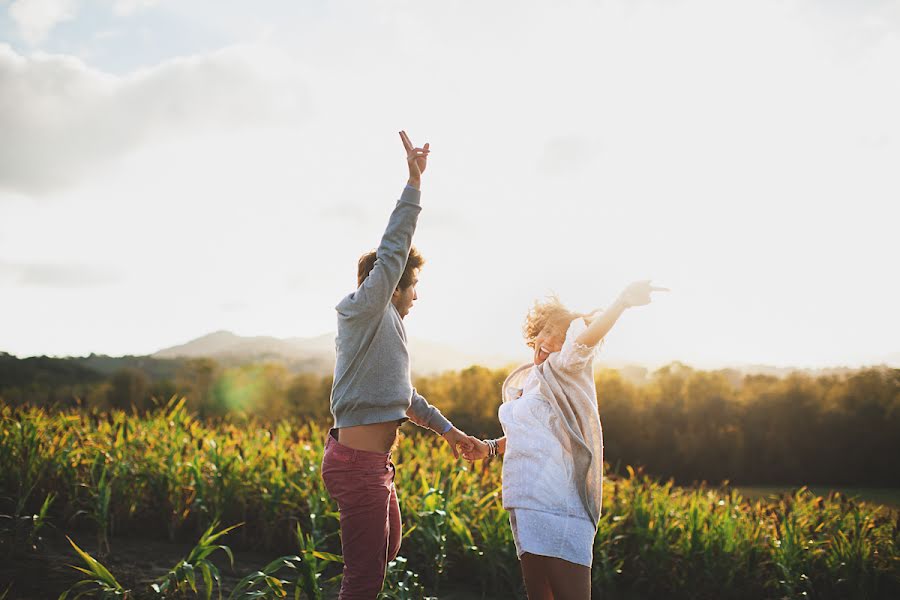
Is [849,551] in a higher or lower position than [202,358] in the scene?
lower

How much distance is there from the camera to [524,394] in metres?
2.67

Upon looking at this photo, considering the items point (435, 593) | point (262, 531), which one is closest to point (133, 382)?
point (262, 531)

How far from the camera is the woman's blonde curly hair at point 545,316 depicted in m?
2.65

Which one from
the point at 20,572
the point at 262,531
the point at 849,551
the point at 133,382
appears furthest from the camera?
the point at 133,382

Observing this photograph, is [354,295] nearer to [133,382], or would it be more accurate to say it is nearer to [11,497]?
[11,497]

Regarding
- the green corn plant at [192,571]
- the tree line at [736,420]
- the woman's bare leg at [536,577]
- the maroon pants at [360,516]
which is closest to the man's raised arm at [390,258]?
the maroon pants at [360,516]

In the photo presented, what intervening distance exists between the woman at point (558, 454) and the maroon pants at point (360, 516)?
1.54ft

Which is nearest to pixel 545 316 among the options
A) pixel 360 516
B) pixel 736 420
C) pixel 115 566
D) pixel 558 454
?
pixel 558 454

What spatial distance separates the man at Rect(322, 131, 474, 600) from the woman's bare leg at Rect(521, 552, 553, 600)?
52cm

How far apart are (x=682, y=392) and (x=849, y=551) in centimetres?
351

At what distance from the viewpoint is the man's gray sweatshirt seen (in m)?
2.37

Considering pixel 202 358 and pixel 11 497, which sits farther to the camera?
pixel 202 358

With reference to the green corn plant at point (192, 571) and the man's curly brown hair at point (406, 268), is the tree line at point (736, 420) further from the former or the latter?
the man's curly brown hair at point (406, 268)

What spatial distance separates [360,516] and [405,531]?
189 centimetres
